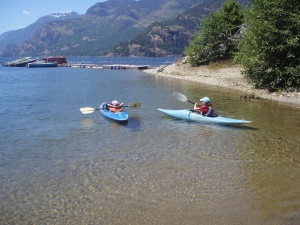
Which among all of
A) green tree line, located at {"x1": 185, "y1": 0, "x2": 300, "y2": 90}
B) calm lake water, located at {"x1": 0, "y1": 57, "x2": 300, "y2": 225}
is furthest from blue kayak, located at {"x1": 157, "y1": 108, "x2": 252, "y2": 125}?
green tree line, located at {"x1": 185, "y1": 0, "x2": 300, "y2": 90}

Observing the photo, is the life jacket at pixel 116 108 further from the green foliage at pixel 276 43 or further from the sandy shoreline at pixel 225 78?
the green foliage at pixel 276 43

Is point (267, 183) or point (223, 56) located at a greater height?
point (223, 56)

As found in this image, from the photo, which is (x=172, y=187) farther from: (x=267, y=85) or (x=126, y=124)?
(x=267, y=85)

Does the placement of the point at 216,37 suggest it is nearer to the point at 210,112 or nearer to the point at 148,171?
the point at 210,112

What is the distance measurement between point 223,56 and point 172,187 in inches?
1741

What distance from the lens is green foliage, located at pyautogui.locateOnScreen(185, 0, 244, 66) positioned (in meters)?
52.0

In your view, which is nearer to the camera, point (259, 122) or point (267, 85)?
point (259, 122)

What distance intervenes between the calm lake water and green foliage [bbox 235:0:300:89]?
26.3ft

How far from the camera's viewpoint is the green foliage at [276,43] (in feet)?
94.4

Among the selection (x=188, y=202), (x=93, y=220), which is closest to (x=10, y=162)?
(x=93, y=220)

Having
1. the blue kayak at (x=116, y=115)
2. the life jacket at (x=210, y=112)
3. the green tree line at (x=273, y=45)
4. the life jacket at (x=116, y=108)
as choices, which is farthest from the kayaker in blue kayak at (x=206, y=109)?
the green tree line at (x=273, y=45)

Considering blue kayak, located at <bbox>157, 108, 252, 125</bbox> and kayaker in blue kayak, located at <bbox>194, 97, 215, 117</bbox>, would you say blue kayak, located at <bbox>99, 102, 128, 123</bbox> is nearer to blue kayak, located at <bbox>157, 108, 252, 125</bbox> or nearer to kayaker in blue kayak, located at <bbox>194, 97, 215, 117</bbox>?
blue kayak, located at <bbox>157, 108, 252, 125</bbox>

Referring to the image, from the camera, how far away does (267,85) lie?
103ft

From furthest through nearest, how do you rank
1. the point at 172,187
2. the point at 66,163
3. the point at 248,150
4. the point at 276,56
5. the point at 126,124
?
the point at 276,56
the point at 126,124
the point at 248,150
the point at 66,163
the point at 172,187
